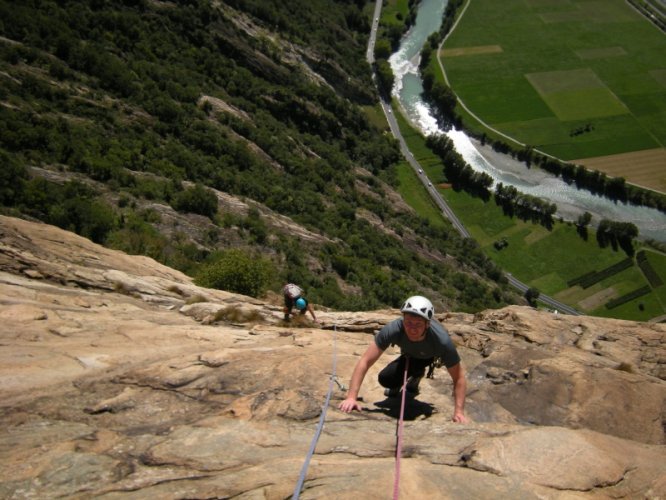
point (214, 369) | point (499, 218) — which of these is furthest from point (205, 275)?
point (499, 218)

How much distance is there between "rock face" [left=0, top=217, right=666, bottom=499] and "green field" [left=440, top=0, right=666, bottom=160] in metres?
99.7

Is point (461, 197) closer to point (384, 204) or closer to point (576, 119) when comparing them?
point (384, 204)

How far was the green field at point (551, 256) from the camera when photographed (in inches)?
3292

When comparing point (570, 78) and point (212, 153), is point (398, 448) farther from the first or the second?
point (570, 78)

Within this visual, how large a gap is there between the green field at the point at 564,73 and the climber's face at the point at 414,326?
104943 mm

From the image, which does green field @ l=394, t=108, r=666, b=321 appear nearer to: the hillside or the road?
the road

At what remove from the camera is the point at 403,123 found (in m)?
109

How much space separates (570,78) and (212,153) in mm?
95897

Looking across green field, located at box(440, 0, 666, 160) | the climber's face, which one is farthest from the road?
the climber's face

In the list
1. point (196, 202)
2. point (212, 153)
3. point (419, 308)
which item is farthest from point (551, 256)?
point (419, 308)

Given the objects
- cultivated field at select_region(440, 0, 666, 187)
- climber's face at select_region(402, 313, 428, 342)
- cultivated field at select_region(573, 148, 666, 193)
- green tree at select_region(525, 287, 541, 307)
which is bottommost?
green tree at select_region(525, 287, 541, 307)

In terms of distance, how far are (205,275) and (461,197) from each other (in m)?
77.1

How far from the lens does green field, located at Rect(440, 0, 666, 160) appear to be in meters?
108

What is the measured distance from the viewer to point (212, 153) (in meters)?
60.2
